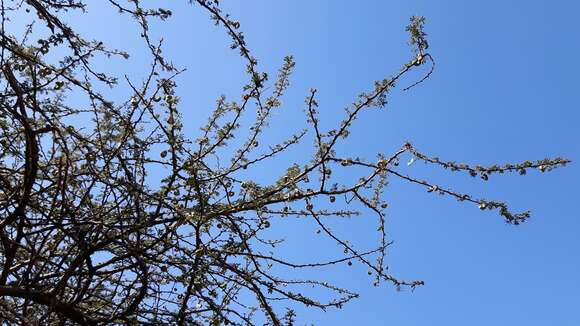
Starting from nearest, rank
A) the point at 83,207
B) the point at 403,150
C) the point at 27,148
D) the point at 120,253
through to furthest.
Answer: the point at 27,148 < the point at 403,150 < the point at 120,253 < the point at 83,207

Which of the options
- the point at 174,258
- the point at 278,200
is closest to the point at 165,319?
the point at 174,258

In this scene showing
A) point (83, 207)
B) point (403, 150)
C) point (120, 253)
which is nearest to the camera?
point (403, 150)

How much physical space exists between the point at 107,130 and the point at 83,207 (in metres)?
0.48

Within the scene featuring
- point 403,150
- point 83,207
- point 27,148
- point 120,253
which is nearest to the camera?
point 27,148

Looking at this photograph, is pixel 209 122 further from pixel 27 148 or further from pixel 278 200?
pixel 27 148

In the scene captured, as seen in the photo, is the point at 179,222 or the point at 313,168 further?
the point at 313,168

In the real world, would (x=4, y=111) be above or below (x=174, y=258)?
above

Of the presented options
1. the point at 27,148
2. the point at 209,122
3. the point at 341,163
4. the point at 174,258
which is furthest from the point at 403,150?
the point at 27,148

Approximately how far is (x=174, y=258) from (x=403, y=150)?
1.13m

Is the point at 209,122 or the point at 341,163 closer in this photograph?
the point at 341,163

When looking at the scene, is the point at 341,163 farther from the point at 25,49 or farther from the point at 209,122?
the point at 25,49

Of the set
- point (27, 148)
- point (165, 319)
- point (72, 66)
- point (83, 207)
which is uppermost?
point (72, 66)

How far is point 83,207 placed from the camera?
3039 mm

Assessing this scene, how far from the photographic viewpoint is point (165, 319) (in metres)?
2.90
